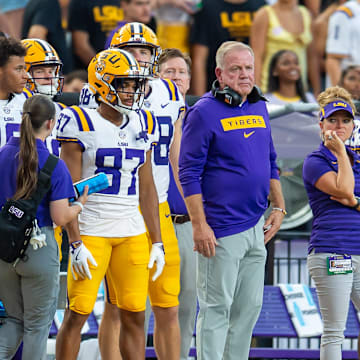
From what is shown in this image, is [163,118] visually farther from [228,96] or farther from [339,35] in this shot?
[339,35]

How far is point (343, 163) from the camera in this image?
561 cm

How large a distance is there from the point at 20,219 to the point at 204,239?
1.07 meters

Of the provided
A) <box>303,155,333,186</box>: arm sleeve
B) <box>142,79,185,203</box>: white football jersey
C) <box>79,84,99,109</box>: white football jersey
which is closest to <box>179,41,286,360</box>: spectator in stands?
<box>142,79,185,203</box>: white football jersey

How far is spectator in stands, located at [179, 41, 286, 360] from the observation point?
5266 mm

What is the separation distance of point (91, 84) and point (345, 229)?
177 cm

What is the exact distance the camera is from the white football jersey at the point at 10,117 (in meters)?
5.42

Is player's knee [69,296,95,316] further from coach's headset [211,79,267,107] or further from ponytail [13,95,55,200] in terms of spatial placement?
coach's headset [211,79,267,107]

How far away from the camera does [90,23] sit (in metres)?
8.57

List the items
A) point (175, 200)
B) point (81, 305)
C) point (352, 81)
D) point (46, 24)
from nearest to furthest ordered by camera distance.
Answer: point (81, 305)
point (175, 200)
point (46, 24)
point (352, 81)

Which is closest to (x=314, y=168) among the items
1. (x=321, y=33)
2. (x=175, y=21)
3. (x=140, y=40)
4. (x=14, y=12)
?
(x=140, y=40)

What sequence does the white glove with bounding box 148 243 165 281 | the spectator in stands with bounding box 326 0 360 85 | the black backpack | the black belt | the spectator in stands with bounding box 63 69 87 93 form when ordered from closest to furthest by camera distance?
the black backpack < the white glove with bounding box 148 243 165 281 < the black belt < the spectator in stands with bounding box 63 69 87 93 < the spectator in stands with bounding box 326 0 360 85

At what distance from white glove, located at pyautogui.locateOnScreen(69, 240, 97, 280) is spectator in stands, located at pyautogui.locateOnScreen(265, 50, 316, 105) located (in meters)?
4.01

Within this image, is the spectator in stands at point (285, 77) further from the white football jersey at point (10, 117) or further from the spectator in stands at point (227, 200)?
the white football jersey at point (10, 117)

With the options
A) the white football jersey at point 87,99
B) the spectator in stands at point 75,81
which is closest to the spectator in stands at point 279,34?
the spectator in stands at point 75,81
